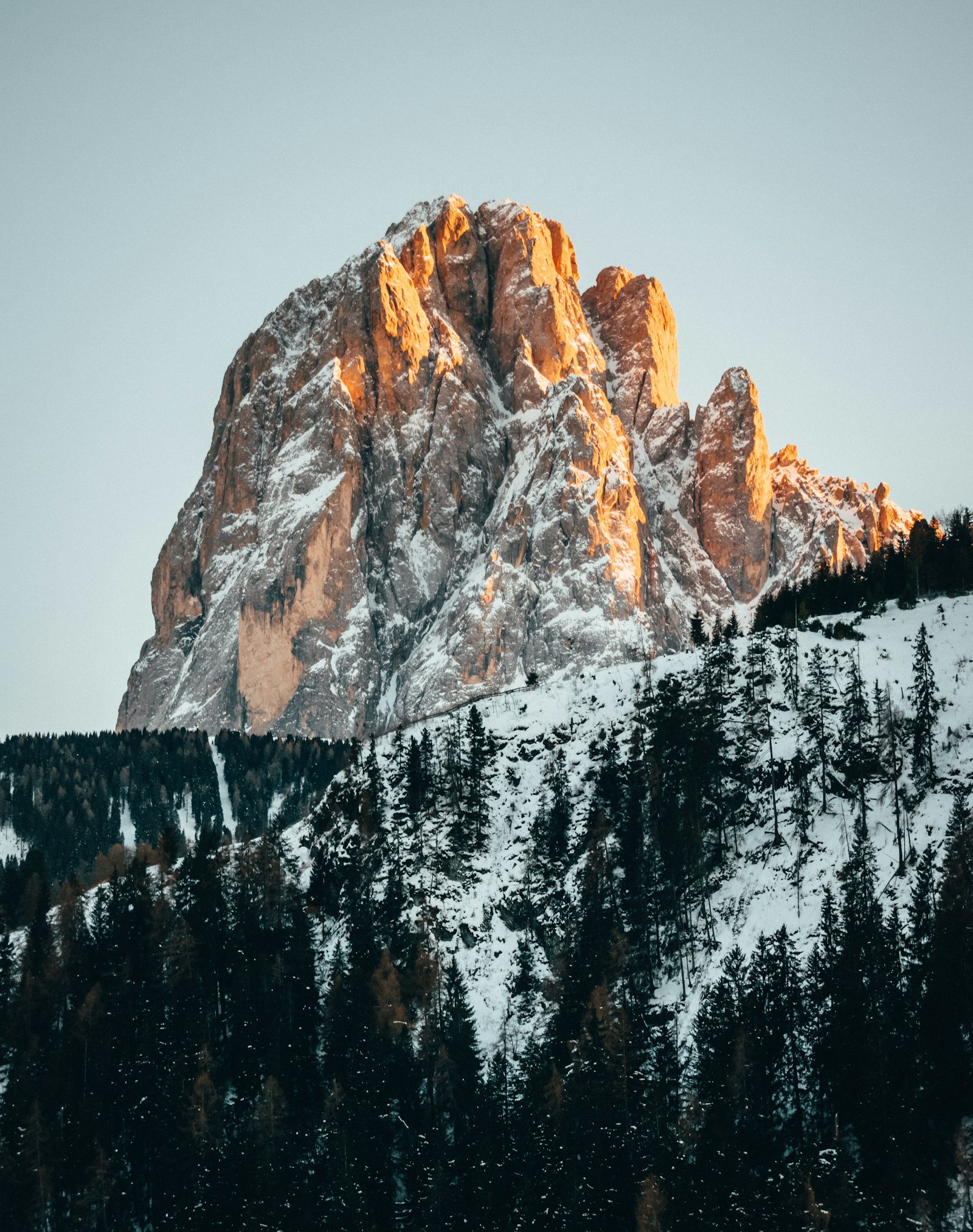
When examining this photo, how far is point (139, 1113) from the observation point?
3895 inches

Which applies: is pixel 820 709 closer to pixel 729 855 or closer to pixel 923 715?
pixel 923 715

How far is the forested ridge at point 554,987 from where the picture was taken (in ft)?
273

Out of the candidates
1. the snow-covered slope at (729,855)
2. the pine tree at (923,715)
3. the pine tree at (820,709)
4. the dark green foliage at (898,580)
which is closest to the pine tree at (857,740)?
the snow-covered slope at (729,855)

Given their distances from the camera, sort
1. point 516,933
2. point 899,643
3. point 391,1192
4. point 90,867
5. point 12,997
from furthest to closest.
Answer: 1. point 90,867
2. point 899,643
3. point 516,933
4. point 12,997
5. point 391,1192

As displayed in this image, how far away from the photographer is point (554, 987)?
106688mm

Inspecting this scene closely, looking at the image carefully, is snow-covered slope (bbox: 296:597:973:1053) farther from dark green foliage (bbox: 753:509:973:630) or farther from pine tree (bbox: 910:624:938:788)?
dark green foliage (bbox: 753:509:973:630)

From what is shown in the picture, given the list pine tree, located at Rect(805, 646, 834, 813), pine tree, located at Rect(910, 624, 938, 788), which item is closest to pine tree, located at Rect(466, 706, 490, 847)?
pine tree, located at Rect(805, 646, 834, 813)

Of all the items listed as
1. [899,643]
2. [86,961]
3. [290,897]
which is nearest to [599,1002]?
[290,897]

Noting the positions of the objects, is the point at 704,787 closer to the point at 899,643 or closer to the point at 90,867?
the point at 899,643

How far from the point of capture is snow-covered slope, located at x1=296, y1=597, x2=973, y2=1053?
106 metres

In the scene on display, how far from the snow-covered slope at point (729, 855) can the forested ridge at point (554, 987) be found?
0.34 m

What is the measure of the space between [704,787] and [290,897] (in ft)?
124

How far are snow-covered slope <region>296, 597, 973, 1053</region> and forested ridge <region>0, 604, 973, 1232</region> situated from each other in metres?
0.34

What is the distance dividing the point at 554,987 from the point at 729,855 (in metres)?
19.3
